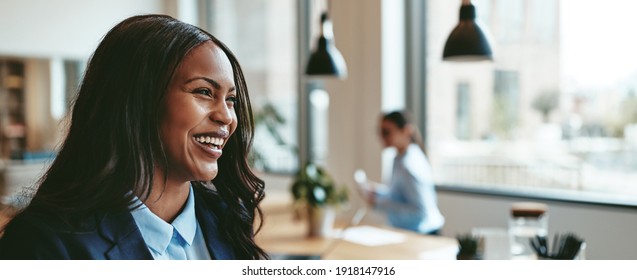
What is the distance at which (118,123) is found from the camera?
729 mm

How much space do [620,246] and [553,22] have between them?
6.37 ft

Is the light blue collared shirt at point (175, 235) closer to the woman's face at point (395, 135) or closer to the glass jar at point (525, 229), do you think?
the glass jar at point (525, 229)

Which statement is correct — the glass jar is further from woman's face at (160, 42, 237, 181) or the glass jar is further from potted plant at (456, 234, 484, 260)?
woman's face at (160, 42, 237, 181)

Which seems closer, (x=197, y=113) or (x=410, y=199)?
(x=197, y=113)

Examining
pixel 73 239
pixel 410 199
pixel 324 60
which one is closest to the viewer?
pixel 73 239

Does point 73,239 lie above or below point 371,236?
above

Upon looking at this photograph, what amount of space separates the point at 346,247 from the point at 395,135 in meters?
0.82

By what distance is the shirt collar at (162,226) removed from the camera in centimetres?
81

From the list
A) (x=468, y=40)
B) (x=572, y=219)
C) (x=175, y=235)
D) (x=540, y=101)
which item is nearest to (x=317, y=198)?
(x=468, y=40)

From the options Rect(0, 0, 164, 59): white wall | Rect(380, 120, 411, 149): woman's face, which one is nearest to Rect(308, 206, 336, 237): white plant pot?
Rect(380, 120, 411, 149): woman's face

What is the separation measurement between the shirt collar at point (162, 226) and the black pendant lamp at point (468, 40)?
127 cm

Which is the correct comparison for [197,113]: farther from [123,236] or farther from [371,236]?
[371,236]

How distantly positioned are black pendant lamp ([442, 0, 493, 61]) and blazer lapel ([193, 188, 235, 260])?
4.01 ft
